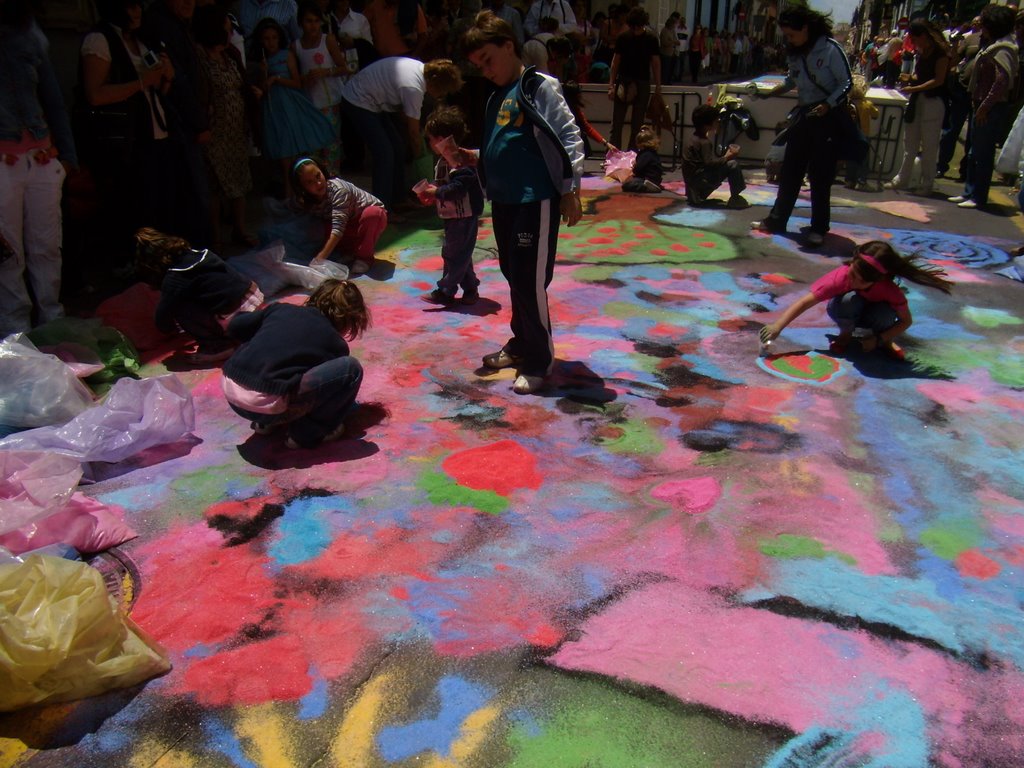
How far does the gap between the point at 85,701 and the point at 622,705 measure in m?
1.38

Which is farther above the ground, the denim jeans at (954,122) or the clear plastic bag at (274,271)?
the denim jeans at (954,122)

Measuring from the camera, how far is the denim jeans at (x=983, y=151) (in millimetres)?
7402

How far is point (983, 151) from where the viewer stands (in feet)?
24.8

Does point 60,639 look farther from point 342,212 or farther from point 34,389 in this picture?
point 342,212

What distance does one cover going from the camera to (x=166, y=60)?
489 cm

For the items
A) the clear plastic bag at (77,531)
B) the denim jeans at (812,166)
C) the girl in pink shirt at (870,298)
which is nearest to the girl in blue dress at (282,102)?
the denim jeans at (812,166)

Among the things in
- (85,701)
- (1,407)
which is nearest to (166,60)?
(1,407)

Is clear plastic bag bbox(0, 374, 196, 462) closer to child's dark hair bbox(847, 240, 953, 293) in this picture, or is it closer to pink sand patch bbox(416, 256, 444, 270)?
pink sand patch bbox(416, 256, 444, 270)

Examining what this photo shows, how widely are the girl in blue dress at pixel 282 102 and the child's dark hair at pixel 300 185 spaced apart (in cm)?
83

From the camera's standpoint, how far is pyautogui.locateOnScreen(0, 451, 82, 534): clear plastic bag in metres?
2.70

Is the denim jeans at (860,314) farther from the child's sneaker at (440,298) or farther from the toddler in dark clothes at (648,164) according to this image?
the toddler in dark clothes at (648,164)

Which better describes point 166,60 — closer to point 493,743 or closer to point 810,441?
point 810,441

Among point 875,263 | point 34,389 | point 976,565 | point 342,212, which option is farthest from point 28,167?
point 976,565

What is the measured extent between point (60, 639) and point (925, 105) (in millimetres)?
8495
